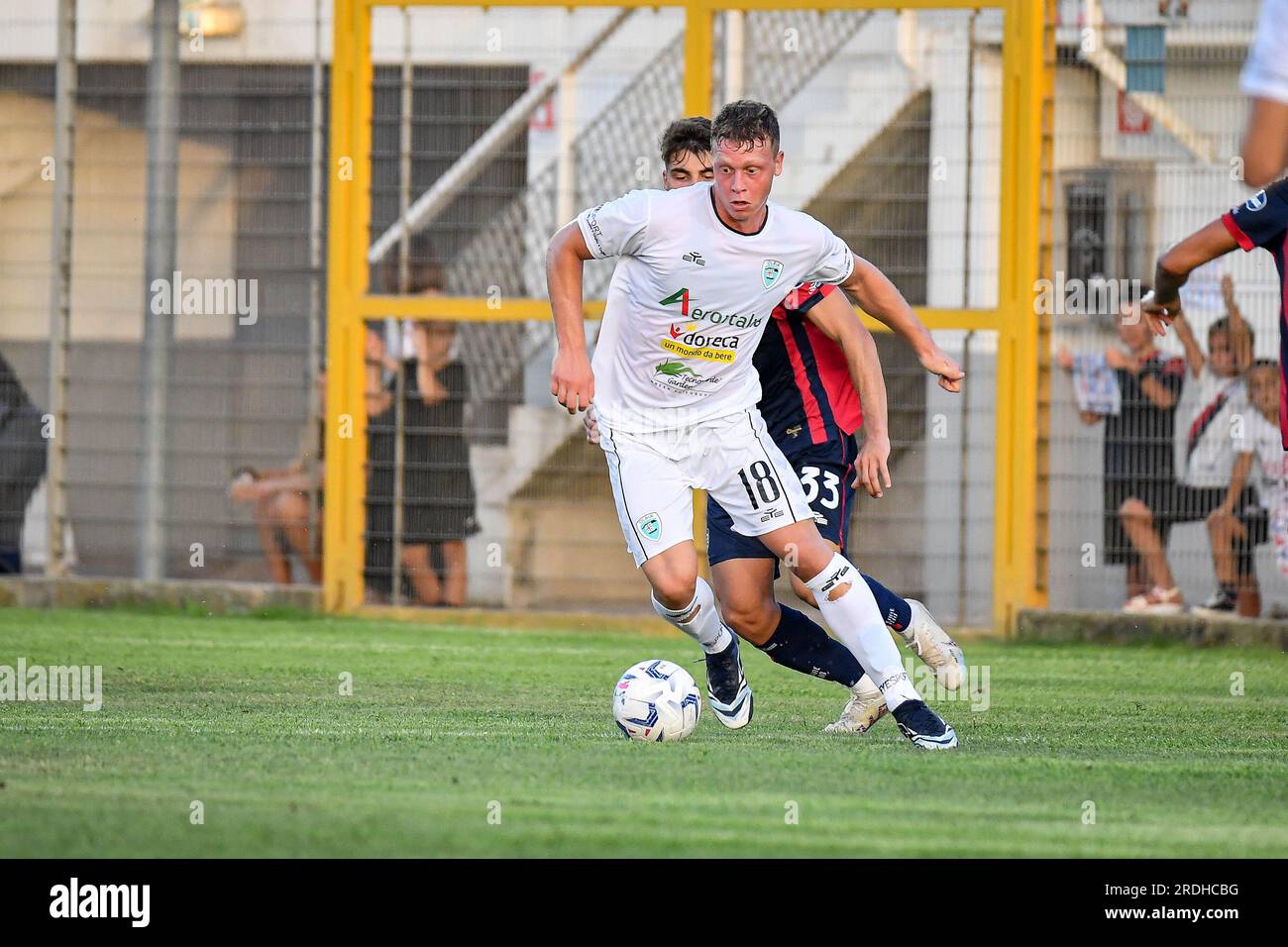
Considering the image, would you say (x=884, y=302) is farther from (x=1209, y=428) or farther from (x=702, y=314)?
(x=1209, y=428)

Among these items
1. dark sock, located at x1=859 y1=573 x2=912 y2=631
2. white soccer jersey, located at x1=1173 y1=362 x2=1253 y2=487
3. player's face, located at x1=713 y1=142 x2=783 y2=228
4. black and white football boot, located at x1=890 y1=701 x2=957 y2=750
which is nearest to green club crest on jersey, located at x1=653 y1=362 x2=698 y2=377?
player's face, located at x1=713 y1=142 x2=783 y2=228

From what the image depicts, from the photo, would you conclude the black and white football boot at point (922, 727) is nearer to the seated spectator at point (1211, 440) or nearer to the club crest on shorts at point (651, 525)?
the club crest on shorts at point (651, 525)

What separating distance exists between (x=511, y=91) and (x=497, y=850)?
25.2 feet

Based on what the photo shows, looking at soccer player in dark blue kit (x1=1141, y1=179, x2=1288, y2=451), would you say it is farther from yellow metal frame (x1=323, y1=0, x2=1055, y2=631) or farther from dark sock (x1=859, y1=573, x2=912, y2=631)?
yellow metal frame (x1=323, y1=0, x2=1055, y2=631)

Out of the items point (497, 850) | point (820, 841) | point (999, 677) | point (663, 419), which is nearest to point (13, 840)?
point (497, 850)

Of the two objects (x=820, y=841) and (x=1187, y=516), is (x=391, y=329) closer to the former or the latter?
(x=1187, y=516)

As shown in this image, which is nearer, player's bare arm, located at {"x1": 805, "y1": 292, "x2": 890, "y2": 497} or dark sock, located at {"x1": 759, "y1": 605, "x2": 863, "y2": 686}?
player's bare arm, located at {"x1": 805, "y1": 292, "x2": 890, "y2": 497}

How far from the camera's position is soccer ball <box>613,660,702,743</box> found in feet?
20.6

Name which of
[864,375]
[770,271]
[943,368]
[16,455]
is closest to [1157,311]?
[943,368]

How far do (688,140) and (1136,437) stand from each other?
14.5 ft

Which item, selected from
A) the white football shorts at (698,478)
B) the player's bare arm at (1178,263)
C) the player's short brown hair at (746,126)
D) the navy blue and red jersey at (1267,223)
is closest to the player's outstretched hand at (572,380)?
the white football shorts at (698,478)

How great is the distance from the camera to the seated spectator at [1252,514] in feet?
34.3

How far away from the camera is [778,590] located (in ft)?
37.1

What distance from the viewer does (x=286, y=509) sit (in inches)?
465
